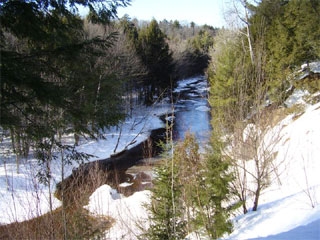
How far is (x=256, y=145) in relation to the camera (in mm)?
6941

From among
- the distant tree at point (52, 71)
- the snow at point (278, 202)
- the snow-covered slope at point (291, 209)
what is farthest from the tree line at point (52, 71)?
the snow-covered slope at point (291, 209)

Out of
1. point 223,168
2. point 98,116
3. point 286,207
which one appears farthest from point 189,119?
point 98,116

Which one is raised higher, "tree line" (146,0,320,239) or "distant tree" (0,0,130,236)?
"distant tree" (0,0,130,236)

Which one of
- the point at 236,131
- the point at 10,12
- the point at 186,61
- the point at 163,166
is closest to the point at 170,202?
the point at 163,166

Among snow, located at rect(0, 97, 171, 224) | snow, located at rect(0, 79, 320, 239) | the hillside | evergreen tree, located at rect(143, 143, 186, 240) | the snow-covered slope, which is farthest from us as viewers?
snow, located at rect(0, 97, 171, 224)

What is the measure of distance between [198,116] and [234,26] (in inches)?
355

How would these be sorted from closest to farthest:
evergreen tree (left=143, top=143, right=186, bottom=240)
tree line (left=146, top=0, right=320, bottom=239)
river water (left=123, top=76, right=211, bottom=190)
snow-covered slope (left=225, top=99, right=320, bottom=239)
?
snow-covered slope (left=225, top=99, right=320, bottom=239) < evergreen tree (left=143, top=143, right=186, bottom=240) < tree line (left=146, top=0, right=320, bottom=239) < river water (left=123, top=76, right=211, bottom=190)

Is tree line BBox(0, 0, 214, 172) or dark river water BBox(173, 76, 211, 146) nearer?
tree line BBox(0, 0, 214, 172)

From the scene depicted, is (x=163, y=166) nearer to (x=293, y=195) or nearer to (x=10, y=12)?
(x=293, y=195)

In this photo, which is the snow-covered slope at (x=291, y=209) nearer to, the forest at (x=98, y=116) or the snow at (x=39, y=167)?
the forest at (x=98, y=116)

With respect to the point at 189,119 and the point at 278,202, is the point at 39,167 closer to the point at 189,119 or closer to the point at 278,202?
the point at 278,202

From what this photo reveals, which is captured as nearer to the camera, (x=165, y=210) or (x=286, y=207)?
(x=165, y=210)

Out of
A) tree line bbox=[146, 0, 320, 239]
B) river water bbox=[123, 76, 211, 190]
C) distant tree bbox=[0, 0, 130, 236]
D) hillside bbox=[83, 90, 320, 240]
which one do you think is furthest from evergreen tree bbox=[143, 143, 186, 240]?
river water bbox=[123, 76, 211, 190]

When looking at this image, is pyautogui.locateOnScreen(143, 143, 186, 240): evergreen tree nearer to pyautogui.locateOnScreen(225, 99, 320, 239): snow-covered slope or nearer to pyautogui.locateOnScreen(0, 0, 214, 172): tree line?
pyautogui.locateOnScreen(225, 99, 320, 239): snow-covered slope
